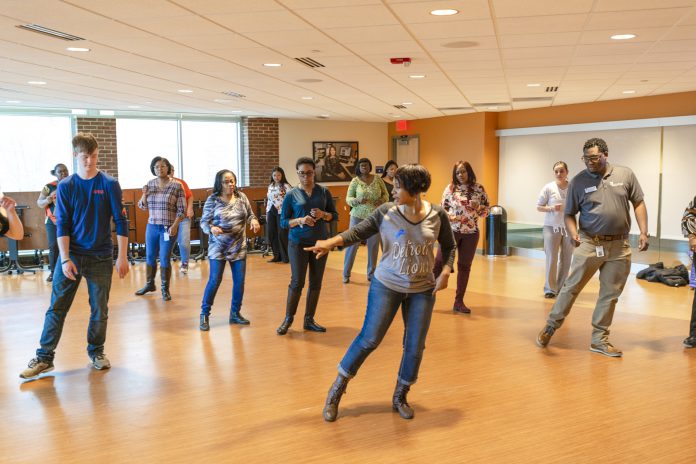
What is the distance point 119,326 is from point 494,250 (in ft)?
24.1

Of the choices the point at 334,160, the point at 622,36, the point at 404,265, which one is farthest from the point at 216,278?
A: the point at 334,160

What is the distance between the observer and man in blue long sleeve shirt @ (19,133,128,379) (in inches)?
177

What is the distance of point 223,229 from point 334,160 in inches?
355

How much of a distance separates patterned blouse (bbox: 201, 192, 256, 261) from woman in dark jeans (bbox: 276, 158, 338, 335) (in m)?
0.54

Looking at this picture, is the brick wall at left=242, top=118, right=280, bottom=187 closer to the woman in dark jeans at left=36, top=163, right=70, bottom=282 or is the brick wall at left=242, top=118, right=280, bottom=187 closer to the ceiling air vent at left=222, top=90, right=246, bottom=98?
the ceiling air vent at left=222, top=90, right=246, bottom=98

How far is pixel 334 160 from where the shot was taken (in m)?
14.8

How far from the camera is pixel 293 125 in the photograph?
14.1 metres

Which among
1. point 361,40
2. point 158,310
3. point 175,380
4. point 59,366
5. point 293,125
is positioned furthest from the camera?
point 293,125

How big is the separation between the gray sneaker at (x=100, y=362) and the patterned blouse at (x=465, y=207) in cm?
347

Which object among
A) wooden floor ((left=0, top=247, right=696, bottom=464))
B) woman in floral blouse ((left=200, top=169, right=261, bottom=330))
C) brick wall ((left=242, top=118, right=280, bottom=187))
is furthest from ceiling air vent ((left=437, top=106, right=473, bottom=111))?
woman in floral blouse ((left=200, top=169, right=261, bottom=330))

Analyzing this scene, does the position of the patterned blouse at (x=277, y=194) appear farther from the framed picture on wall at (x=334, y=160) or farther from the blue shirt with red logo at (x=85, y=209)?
the blue shirt with red logo at (x=85, y=209)

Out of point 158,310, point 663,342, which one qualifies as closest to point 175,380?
point 158,310

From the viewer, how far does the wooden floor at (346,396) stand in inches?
138

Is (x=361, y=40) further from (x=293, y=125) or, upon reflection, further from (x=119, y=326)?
(x=293, y=125)
